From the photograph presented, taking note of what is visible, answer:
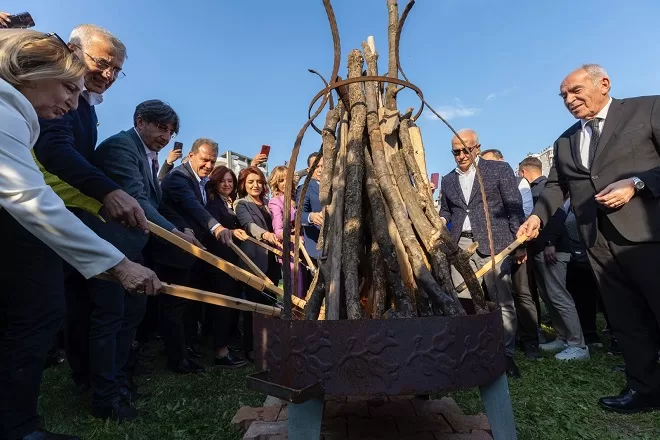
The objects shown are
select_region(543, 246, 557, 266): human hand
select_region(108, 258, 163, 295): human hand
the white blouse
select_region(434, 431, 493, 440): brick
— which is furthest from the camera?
select_region(543, 246, 557, 266): human hand

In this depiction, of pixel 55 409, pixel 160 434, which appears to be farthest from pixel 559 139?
pixel 55 409

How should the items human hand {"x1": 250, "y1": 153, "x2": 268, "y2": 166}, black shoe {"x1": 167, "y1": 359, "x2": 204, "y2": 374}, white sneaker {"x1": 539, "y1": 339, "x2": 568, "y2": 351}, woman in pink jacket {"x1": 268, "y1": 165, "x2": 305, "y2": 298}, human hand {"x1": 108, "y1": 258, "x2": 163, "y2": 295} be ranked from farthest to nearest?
human hand {"x1": 250, "y1": 153, "x2": 268, "y2": 166} → woman in pink jacket {"x1": 268, "y1": 165, "x2": 305, "y2": 298} → white sneaker {"x1": 539, "y1": 339, "x2": 568, "y2": 351} → black shoe {"x1": 167, "y1": 359, "x2": 204, "y2": 374} → human hand {"x1": 108, "y1": 258, "x2": 163, "y2": 295}

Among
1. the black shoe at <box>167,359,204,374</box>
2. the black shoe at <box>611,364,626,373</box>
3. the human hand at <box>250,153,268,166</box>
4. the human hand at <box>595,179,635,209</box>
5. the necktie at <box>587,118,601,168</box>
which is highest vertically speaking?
the human hand at <box>250,153,268,166</box>

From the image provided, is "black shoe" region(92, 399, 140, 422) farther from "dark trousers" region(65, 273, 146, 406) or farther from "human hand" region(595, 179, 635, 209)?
"human hand" region(595, 179, 635, 209)

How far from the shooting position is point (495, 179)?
14.3ft

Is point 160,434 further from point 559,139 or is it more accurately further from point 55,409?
point 559,139

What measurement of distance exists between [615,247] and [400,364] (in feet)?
6.76

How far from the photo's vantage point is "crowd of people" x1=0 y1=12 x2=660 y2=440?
1987mm

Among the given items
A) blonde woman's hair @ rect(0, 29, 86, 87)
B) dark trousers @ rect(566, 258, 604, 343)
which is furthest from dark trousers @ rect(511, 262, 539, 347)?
blonde woman's hair @ rect(0, 29, 86, 87)

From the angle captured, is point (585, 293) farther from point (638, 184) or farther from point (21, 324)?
point (21, 324)

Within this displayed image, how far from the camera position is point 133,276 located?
76.4 inches

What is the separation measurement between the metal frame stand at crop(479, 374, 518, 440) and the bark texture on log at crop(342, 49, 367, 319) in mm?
638

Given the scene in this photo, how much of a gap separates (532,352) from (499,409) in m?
2.97

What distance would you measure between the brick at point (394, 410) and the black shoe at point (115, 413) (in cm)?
148
